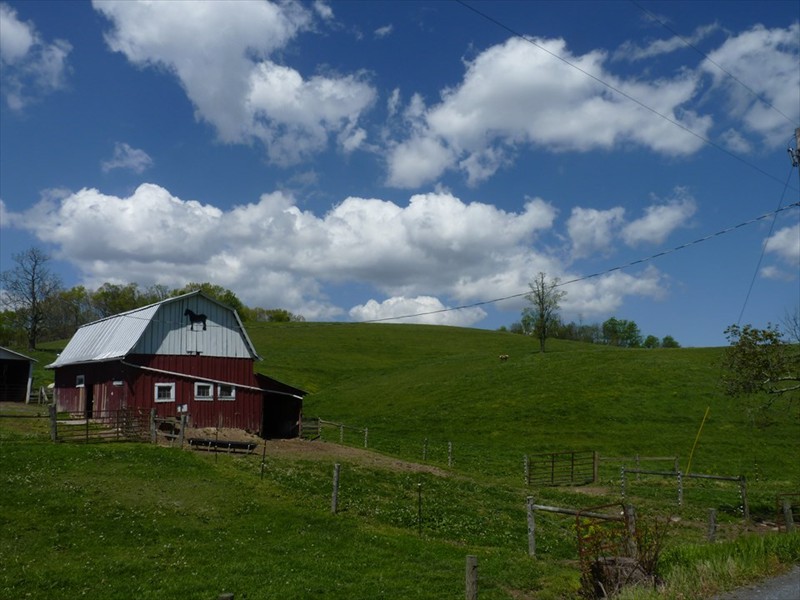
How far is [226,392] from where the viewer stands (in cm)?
3906

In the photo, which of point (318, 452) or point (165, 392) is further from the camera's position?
point (165, 392)

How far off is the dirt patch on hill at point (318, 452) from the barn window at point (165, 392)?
282cm

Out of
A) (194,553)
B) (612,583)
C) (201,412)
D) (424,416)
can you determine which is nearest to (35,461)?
(194,553)

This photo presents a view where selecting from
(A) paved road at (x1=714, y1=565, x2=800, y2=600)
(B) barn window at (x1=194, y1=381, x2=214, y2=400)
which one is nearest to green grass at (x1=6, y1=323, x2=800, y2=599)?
(A) paved road at (x1=714, y1=565, x2=800, y2=600)

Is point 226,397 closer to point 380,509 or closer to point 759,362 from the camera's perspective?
point 380,509

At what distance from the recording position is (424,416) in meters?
57.0

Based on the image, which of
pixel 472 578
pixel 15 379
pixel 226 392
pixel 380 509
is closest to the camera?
pixel 472 578

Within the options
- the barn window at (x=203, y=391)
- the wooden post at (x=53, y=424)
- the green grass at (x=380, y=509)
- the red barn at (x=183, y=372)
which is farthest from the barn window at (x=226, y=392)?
the wooden post at (x=53, y=424)

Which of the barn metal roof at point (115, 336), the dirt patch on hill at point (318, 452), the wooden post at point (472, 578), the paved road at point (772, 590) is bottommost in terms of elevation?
the dirt patch on hill at point (318, 452)

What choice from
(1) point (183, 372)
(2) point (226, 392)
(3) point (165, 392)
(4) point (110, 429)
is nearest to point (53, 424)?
(4) point (110, 429)

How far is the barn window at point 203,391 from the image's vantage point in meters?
37.8

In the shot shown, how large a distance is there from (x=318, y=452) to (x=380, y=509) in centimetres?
1338

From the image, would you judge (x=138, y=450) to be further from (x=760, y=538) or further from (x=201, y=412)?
(x=760, y=538)

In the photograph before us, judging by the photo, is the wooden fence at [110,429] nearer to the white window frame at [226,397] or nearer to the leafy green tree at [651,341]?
the white window frame at [226,397]
